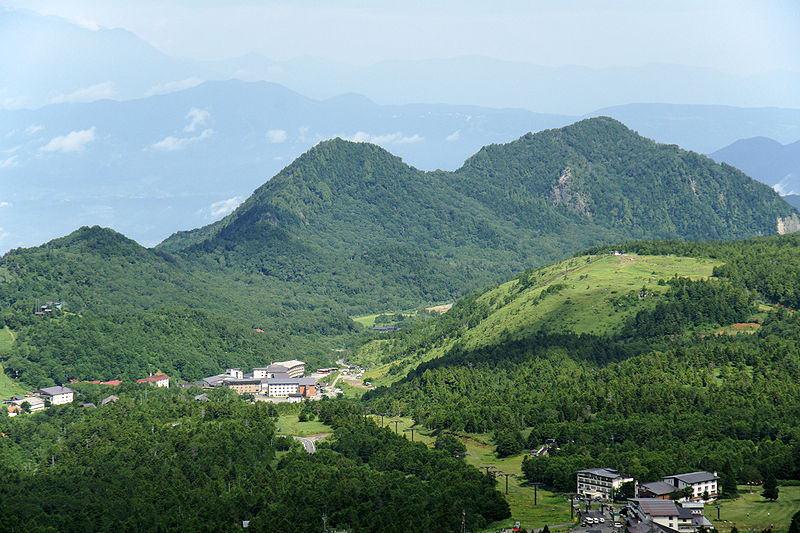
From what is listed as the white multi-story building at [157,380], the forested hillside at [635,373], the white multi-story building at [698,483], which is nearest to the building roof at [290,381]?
the white multi-story building at [157,380]

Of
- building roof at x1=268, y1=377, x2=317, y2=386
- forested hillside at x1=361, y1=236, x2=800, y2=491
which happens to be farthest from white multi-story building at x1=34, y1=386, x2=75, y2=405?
forested hillside at x1=361, y1=236, x2=800, y2=491

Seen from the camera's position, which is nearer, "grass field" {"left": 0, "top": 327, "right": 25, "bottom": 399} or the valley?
the valley

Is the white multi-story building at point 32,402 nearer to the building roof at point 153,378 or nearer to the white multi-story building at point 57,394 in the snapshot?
the white multi-story building at point 57,394

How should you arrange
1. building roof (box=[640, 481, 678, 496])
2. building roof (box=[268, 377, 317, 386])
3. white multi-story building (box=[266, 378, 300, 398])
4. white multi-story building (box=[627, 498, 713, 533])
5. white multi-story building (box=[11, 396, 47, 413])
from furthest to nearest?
1. building roof (box=[268, 377, 317, 386])
2. white multi-story building (box=[266, 378, 300, 398])
3. white multi-story building (box=[11, 396, 47, 413])
4. building roof (box=[640, 481, 678, 496])
5. white multi-story building (box=[627, 498, 713, 533])

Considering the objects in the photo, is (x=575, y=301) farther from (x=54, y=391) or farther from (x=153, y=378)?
Answer: (x=54, y=391)

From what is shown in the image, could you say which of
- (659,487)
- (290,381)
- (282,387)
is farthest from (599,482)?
(290,381)

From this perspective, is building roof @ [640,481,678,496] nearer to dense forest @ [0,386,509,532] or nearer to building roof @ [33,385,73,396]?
dense forest @ [0,386,509,532]

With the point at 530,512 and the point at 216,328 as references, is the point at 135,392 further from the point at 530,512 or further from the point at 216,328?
the point at 530,512
